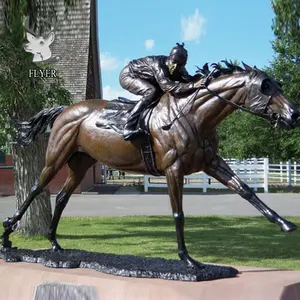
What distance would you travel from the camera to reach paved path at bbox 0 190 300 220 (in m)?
15.0

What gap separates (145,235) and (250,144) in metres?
20.6

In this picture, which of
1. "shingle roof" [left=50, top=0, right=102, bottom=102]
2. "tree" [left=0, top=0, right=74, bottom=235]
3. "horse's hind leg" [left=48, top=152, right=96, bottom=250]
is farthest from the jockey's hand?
"shingle roof" [left=50, top=0, right=102, bottom=102]

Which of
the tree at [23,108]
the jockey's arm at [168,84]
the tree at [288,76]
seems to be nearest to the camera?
the jockey's arm at [168,84]

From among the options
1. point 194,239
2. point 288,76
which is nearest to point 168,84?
point 194,239

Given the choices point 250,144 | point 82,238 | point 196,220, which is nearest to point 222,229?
point 196,220

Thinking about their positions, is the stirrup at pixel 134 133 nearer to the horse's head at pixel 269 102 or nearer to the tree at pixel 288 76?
the horse's head at pixel 269 102

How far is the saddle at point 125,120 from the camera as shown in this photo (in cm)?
480

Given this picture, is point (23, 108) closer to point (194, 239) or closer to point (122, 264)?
point (194, 239)

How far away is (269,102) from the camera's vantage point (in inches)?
165

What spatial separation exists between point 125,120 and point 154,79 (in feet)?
1.70

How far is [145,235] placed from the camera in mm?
10586

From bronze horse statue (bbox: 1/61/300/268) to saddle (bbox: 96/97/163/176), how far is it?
0.04 m

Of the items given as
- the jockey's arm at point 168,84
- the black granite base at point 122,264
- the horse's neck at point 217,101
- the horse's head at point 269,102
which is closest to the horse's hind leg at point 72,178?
the black granite base at point 122,264

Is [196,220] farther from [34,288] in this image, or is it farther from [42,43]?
[34,288]
